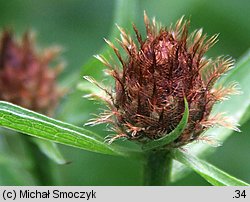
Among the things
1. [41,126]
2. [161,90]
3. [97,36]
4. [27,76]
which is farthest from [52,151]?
[97,36]

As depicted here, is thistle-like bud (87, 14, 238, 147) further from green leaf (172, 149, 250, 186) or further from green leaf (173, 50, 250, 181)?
green leaf (173, 50, 250, 181)

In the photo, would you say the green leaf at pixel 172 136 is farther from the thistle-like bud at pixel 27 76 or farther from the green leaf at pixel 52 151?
the thistle-like bud at pixel 27 76

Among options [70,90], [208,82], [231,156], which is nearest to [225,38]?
[231,156]

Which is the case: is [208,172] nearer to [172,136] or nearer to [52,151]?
[172,136]

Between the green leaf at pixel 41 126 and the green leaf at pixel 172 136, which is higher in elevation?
the green leaf at pixel 41 126

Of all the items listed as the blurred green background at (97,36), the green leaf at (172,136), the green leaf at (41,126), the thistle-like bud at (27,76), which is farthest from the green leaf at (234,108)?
the thistle-like bud at (27,76)
